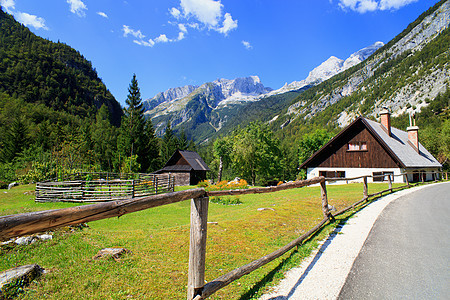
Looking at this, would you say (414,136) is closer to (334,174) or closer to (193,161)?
(334,174)

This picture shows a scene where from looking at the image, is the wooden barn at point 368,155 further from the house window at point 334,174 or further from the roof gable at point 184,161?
the roof gable at point 184,161

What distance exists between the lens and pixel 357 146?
27516mm

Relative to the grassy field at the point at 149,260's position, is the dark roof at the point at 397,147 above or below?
above

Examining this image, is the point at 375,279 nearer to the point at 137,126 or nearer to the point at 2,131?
the point at 137,126

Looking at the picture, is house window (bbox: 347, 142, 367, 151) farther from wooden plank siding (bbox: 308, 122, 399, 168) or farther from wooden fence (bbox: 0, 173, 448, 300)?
wooden fence (bbox: 0, 173, 448, 300)

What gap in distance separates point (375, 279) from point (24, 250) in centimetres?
718

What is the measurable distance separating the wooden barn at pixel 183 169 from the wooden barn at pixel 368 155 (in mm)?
22138

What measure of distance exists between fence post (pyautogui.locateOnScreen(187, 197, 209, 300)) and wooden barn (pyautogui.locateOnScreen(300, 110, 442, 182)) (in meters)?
27.8

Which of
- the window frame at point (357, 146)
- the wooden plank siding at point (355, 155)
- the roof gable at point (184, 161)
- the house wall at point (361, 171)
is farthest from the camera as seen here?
the roof gable at point (184, 161)

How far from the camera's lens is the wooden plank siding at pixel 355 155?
85.1 ft

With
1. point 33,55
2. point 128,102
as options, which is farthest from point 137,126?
point 33,55

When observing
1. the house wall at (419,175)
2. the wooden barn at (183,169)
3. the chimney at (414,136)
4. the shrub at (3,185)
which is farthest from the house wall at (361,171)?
the shrub at (3,185)

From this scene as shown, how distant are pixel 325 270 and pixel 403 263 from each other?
1.64 meters

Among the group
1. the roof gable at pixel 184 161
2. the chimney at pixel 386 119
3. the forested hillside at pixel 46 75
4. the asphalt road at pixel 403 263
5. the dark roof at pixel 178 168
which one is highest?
the forested hillside at pixel 46 75
